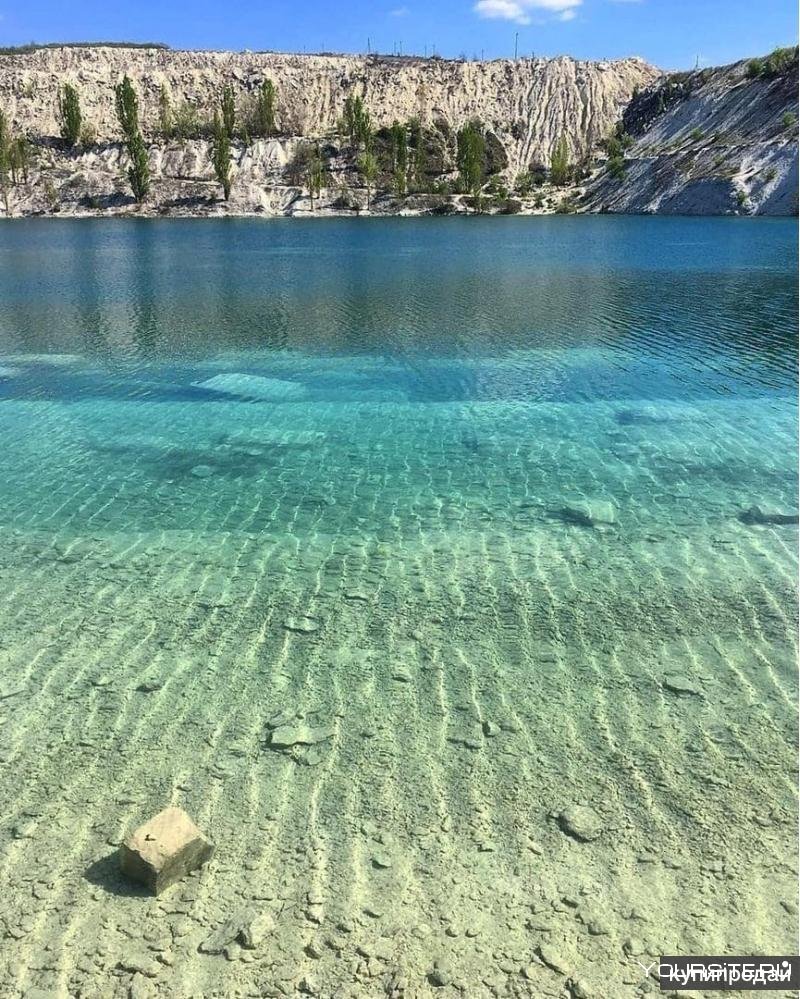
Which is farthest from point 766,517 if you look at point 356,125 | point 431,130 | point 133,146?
point 431,130

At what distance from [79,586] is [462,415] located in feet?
34.0

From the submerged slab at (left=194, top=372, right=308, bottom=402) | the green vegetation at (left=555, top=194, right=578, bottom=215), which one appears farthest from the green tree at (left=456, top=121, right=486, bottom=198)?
the submerged slab at (left=194, top=372, right=308, bottom=402)

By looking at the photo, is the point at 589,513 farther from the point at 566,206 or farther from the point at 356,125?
the point at 356,125

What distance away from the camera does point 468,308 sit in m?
32.9

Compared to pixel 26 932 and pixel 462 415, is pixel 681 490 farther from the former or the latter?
pixel 26 932

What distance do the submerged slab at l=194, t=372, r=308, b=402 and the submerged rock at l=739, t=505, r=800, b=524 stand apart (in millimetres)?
11460

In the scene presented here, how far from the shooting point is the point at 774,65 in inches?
4796

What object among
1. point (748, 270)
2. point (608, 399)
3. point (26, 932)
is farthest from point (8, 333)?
point (748, 270)

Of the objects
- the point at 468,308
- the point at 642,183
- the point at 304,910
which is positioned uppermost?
the point at 642,183

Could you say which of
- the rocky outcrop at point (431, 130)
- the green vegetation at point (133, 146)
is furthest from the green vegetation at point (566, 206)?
the green vegetation at point (133, 146)

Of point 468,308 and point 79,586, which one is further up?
point 468,308

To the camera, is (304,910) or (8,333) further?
(8,333)

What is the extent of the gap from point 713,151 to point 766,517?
120 metres

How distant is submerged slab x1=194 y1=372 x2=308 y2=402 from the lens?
66.7ft
